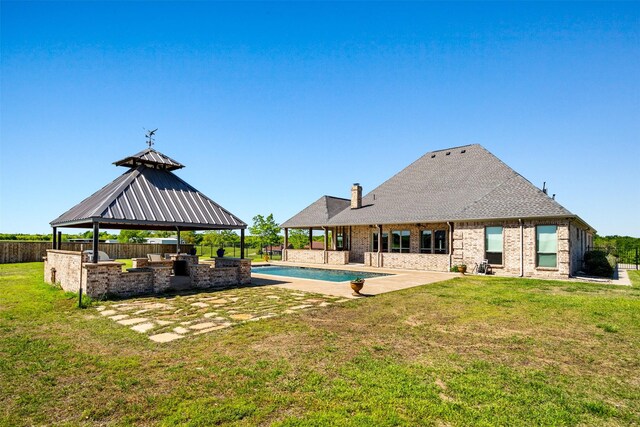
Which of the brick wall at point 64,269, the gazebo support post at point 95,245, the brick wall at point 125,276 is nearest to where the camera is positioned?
the brick wall at point 125,276

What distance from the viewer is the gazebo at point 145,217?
1158 cm

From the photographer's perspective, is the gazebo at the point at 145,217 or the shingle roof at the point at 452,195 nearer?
the gazebo at the point at 145,217

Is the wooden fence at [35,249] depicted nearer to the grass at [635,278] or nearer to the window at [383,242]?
the window at [383,242]

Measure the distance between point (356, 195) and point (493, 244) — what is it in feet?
39.1

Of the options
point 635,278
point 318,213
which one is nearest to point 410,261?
point 318,213

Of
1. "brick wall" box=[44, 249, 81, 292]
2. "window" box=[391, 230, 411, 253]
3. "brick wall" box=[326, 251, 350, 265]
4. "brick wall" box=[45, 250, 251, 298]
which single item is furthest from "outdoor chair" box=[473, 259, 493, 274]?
"brick wall" box=[44, 249, 81, 292]

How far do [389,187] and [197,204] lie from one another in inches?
714

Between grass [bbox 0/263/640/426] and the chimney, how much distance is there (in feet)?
66.3

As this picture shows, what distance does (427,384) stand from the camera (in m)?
4.78

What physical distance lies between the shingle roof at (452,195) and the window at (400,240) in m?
1.58

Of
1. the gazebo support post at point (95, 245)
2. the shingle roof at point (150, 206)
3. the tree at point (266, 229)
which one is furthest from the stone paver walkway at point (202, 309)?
the tree at point (266, 229)

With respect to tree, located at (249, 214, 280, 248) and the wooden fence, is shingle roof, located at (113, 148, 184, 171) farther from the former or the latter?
tree, located at (249, 214, 280, 248)

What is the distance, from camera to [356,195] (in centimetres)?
2922

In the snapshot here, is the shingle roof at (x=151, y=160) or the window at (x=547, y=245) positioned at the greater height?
the shingle roof at (x=151, y=160)
